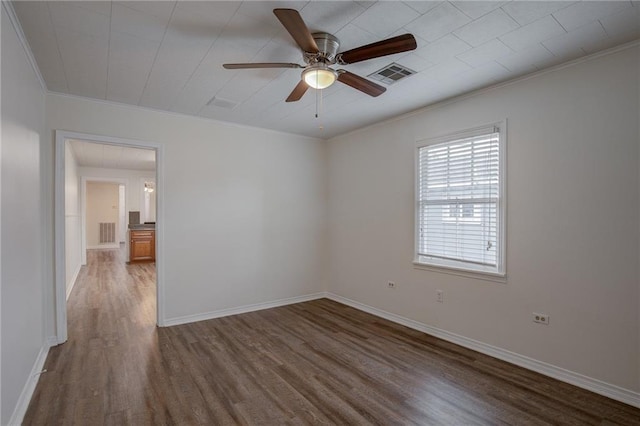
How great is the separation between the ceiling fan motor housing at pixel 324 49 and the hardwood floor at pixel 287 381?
246cm

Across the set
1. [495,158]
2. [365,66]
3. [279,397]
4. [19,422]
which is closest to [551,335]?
[495,158]

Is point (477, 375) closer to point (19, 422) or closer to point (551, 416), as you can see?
point (551, 416)

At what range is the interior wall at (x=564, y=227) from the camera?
238 cm

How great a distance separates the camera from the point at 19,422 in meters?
2.08

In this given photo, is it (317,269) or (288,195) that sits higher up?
(288,195)

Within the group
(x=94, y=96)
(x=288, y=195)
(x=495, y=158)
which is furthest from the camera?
(x=288, y=195)

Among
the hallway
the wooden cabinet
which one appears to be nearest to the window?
the hallway

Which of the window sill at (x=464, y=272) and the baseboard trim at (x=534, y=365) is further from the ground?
the window sill at (x=464, y=272)

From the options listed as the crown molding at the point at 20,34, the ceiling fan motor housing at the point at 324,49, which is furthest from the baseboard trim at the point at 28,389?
the ceiling fan motor housing at the point at 324,49

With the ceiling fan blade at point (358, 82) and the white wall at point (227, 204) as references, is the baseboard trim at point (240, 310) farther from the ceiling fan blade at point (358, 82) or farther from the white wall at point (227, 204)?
the ceiling fan blade at point (358, 82)

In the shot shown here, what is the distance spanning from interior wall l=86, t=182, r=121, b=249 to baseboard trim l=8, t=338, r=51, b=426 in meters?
10.1

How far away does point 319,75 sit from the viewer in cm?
228

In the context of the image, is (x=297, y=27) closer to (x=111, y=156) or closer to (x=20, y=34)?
(x=20, y=34)

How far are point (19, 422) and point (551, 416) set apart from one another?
3542mm
